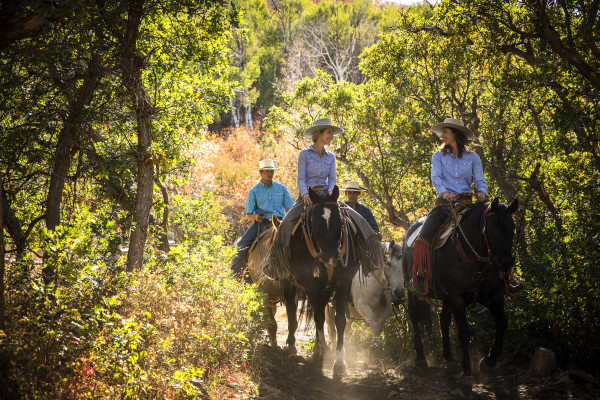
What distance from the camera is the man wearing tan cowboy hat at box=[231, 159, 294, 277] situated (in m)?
9.94

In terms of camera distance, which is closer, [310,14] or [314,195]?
[314,195]

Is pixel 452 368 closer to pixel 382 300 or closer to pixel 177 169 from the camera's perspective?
pixel 382 300

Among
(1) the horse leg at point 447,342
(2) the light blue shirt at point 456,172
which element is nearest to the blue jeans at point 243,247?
(2) the light blue shirt at point 456,172

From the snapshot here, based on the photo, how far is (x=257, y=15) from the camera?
52281mm

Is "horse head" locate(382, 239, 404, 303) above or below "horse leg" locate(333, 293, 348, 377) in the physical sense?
above

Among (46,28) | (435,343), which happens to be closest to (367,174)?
(435,343)

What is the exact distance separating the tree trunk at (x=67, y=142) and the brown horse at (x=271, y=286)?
3.22 metres

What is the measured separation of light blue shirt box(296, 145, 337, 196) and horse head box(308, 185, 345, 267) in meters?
0.69

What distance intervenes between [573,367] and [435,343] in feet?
8.64

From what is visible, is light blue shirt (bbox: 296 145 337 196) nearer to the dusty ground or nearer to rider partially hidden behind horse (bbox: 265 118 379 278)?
rider partially hidden behind horse (bbox: 265 118 379 278)

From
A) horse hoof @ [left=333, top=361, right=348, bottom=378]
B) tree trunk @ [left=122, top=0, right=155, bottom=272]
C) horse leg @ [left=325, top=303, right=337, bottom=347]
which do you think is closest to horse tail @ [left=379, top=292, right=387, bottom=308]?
horse leg @ [left=325, top=303, right=337, bottom=347]

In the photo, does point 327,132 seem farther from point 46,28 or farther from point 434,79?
point 434,79

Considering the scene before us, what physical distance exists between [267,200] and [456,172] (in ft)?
12.1

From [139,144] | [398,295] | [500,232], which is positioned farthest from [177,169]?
[500,232]
